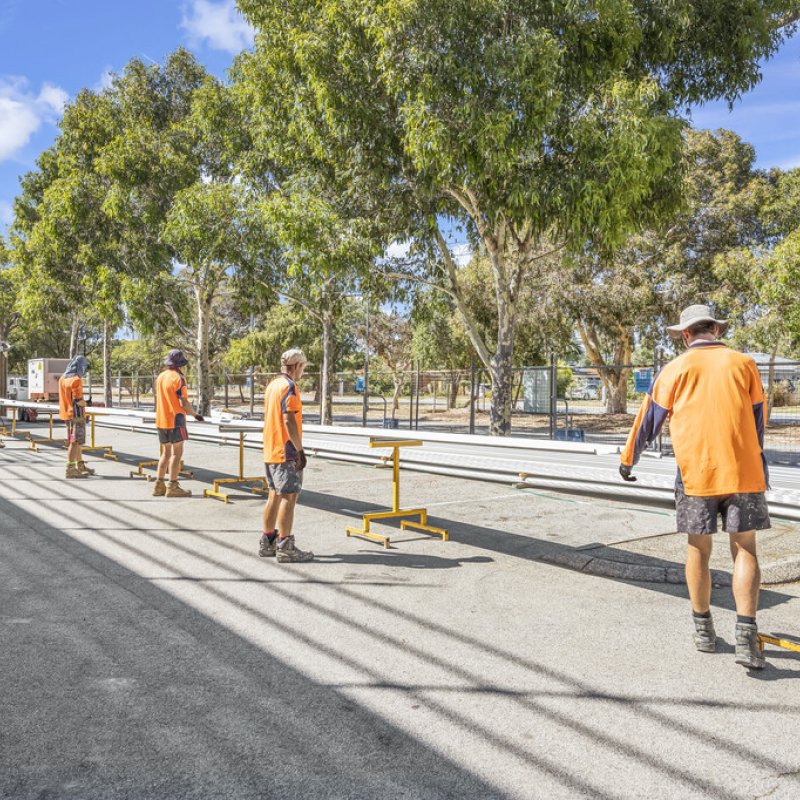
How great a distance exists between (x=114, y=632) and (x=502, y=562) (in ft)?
10.8

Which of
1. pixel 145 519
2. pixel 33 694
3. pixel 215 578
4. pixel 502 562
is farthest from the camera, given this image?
pixel 145 519

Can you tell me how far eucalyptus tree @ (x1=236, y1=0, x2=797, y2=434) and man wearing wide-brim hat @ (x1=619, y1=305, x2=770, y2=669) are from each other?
28.4 ft

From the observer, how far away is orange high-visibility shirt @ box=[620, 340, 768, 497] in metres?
4.12

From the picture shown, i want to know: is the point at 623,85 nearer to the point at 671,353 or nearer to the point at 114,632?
the point at 114,632

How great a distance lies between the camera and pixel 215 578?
19.2 ft

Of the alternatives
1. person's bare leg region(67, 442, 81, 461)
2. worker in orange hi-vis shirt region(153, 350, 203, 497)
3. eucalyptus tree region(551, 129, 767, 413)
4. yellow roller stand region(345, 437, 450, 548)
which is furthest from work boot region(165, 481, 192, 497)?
eucalyptus tree region(551, 129, 767, 413)

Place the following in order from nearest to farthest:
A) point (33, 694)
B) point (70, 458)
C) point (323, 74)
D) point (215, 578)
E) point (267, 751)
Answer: point (267, 751) → point (33, 694) → point (215, 578) → point (70, 458) → point (323, 74)

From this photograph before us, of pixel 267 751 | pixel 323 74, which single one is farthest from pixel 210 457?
pixel 267 751

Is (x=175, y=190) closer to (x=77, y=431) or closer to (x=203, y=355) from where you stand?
(x=203, y=355)

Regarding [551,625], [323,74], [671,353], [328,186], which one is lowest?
[551,625]

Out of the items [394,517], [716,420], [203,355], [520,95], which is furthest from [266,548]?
[203,355]

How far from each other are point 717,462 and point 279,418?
361 cm

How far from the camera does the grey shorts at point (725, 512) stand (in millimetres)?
4102

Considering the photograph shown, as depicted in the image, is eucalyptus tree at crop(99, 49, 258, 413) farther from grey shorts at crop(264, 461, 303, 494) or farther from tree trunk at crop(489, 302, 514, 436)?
grey shorts at crop(264, 461, 303, 494)
